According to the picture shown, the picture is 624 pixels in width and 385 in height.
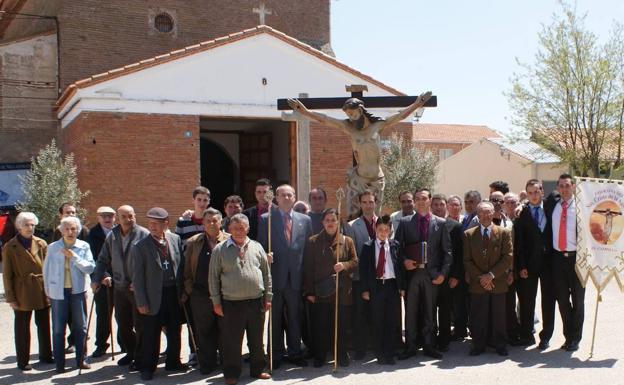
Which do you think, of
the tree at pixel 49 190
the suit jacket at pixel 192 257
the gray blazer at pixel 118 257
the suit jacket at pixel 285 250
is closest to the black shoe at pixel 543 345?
the suit jacket at pixel 285 250

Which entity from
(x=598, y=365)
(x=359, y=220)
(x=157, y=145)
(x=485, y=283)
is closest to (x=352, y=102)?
(x=359, y=220)

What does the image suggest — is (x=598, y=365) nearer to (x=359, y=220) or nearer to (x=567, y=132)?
(x=359, y=220)

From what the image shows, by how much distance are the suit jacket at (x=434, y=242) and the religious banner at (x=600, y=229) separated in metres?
1.48

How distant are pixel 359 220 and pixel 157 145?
9.83 m

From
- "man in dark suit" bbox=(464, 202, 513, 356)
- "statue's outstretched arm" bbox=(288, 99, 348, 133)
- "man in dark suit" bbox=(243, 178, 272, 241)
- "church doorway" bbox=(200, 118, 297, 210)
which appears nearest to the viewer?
"man in dark suit" bbox=(464, 202, 513, 356)

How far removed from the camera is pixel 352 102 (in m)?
7.68

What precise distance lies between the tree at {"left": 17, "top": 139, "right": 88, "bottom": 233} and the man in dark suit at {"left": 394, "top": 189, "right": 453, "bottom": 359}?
9.14m

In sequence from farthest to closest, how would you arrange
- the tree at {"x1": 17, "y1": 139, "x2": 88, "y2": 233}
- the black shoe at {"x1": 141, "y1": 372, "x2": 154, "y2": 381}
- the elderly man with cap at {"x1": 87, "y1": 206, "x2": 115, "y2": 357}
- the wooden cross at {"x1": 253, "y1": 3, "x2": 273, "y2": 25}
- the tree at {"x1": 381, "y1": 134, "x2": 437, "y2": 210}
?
the wooden cross at {"x1": 253, "y1": 3, "x2": 273, "y2": 25}, the tree at {"x1": 381, "y1": 134, "x2": 437, "y2": 210}, the tree at {"x1": 17, "y1": 139, "x2": 88, "y2": 233}, the elderly man with cap at {"x1": 87, "y1": 206, "x2": 115, "y2": 357}, the black shoe at {"x1": 141, "y1": 372, "x2": 154, "y2": 381}

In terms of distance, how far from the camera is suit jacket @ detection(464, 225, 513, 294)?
6.83 metres

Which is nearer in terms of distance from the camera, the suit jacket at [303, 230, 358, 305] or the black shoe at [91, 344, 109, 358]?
the suit jacket at [303, 230, 358, 305]

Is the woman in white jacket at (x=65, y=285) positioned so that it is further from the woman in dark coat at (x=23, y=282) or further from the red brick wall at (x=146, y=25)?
the red brick wall at (x=146, y=25)

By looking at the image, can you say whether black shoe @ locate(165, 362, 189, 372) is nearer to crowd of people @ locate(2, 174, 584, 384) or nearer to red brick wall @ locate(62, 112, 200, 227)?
crowd of people @ locate(2, 174, 584, 384)

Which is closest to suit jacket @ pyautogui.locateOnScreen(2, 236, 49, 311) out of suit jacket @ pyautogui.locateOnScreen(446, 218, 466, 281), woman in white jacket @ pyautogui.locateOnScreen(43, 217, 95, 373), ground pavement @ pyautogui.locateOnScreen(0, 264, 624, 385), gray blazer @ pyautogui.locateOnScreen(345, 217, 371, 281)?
woman in white jacket @ pyautogui.locateOnScreen(43, 217, 95, 373)

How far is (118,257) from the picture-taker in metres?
6.61
